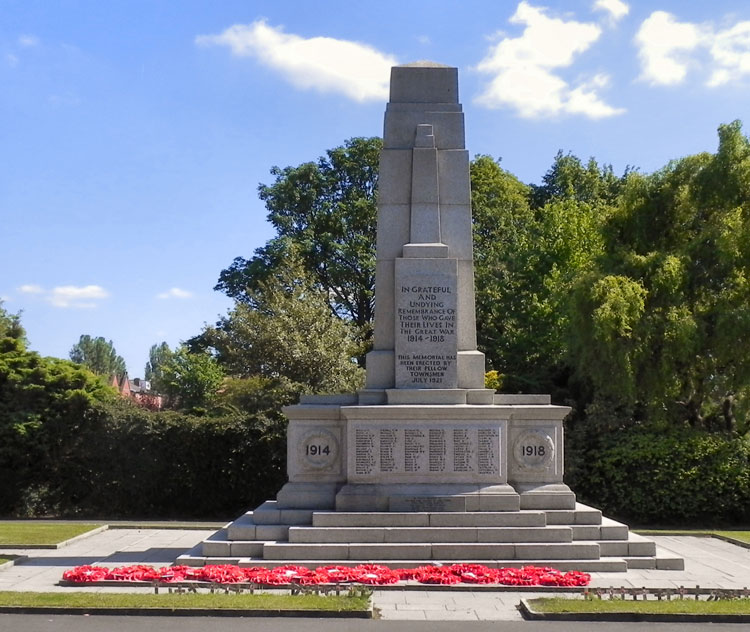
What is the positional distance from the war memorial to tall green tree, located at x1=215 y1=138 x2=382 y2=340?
21.8m

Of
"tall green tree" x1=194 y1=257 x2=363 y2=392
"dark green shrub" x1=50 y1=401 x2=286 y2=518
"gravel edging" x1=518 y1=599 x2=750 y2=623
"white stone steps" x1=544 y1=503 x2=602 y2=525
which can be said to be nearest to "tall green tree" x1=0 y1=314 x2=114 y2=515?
"dark green shrub" x1=50 y1=401 x2=286 y2=518

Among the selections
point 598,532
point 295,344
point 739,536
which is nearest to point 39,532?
point 598,532

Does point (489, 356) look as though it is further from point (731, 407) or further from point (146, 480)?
point (146, 480)

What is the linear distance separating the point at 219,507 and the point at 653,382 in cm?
1085

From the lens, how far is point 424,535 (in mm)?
13141

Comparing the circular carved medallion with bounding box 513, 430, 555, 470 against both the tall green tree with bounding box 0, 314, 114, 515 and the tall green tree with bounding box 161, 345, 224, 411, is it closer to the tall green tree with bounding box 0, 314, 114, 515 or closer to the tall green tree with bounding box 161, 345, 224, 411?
the tall green tree with bounding box 0, 314, 114, 515

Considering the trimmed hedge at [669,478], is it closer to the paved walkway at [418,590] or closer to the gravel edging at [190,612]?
the paved walkway at [418,590]

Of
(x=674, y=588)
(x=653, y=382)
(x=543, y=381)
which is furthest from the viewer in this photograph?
(x=543, y=381)

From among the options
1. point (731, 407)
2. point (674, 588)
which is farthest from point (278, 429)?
point (674, 588)

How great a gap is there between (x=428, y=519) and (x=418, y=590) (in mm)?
1960

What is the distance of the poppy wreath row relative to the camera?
1156 cm

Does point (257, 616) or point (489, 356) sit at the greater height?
point (489, 356)

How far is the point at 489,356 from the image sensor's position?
32.9 metres

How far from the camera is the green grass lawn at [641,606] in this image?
9.98 metres
